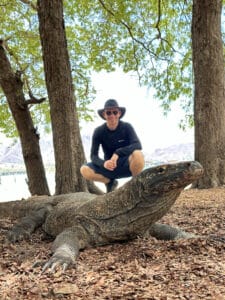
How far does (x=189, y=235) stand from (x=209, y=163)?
303cm

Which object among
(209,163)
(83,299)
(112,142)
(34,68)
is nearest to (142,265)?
(83,299)

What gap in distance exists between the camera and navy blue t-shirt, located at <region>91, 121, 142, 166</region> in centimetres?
352

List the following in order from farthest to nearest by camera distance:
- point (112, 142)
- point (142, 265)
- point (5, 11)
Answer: point (5, 11), point (112, 142), point (142, 265)

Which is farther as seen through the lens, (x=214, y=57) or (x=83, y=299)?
(x=214, y=57)

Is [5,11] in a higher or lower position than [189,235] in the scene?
higher

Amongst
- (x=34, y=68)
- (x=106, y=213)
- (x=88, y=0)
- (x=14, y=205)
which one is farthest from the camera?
(x=34, y=68)

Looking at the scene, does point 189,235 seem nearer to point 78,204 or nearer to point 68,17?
point 78,204

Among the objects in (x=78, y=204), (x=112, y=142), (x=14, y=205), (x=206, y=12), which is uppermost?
(x=206, y=12)

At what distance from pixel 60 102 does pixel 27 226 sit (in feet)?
7.78

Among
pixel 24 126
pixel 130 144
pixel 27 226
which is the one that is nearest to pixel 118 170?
pixel 130 144

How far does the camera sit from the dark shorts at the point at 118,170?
11.5 feet

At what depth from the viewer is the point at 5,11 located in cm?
991

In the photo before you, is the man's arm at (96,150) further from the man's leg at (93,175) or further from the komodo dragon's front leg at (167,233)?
the komodo dragon's front leg at (167,233)

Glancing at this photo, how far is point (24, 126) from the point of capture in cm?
792
